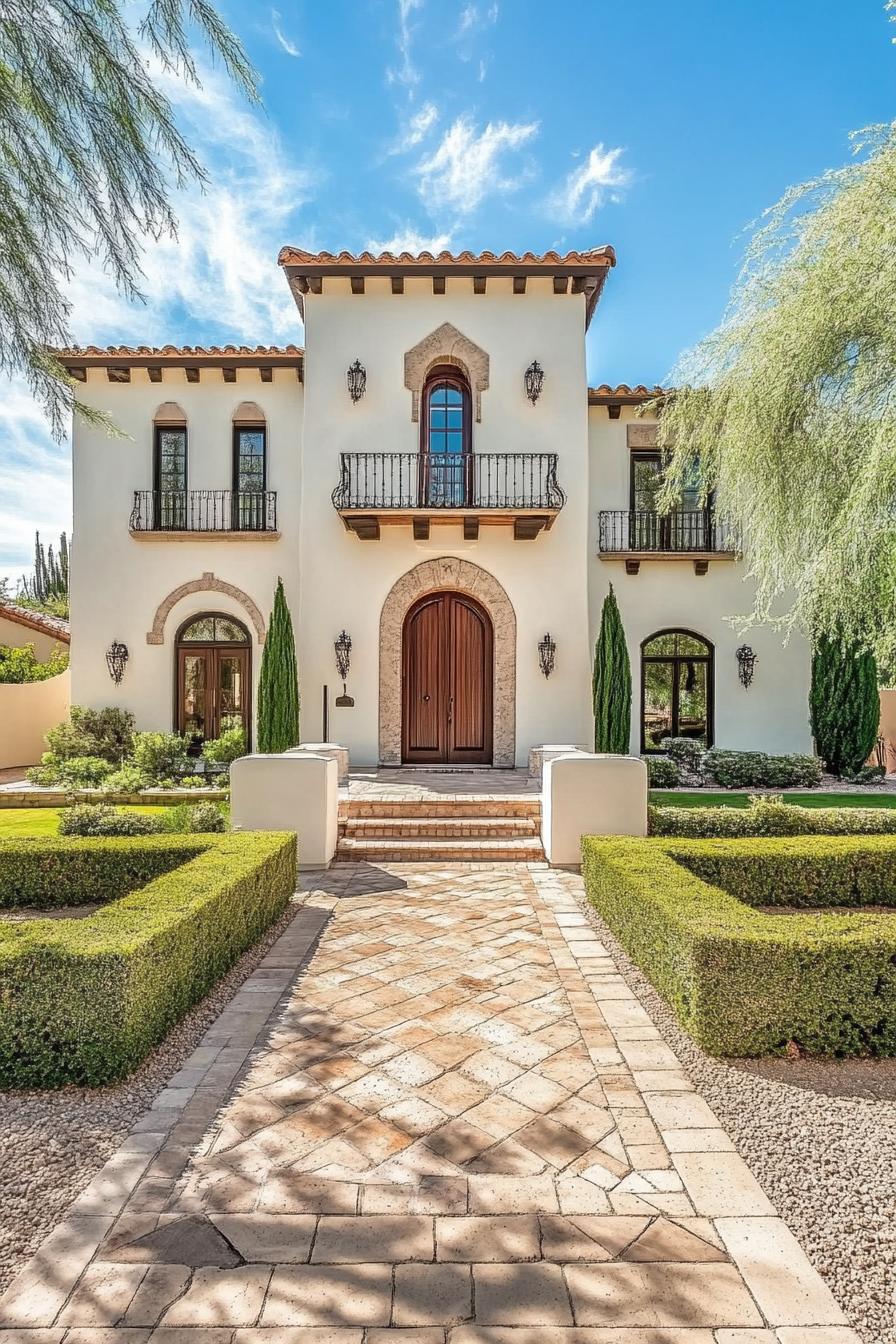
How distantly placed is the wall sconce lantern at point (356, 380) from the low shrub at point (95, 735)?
7.25 metres

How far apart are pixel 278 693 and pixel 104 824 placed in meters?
4.78

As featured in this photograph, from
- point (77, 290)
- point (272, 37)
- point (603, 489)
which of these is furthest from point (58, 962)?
point (603, 489)

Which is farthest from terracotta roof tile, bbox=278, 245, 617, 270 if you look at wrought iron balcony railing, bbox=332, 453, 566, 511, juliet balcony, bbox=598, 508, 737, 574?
juliet balcony, bbox=598, 508, 737, 574

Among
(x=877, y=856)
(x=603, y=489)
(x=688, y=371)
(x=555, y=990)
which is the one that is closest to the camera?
(x=555, y=990)

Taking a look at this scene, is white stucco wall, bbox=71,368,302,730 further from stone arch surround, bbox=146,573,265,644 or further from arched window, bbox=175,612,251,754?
arched window, bbox=175,612,251,754

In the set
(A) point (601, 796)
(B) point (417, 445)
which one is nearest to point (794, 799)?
(A) point (601, 796)

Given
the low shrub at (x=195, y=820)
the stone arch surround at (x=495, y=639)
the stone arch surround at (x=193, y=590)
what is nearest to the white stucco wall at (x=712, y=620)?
the stone arch surround at (x=495, y=639)

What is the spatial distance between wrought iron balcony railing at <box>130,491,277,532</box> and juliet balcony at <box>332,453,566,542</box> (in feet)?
6.67

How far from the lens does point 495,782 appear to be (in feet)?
34.1

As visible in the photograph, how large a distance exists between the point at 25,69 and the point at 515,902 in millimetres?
7226

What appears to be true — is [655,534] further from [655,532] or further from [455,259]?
[455,259]

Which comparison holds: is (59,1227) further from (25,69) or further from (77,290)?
(25,69)

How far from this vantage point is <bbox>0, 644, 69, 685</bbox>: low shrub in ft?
48.2

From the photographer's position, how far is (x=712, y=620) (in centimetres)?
1305
